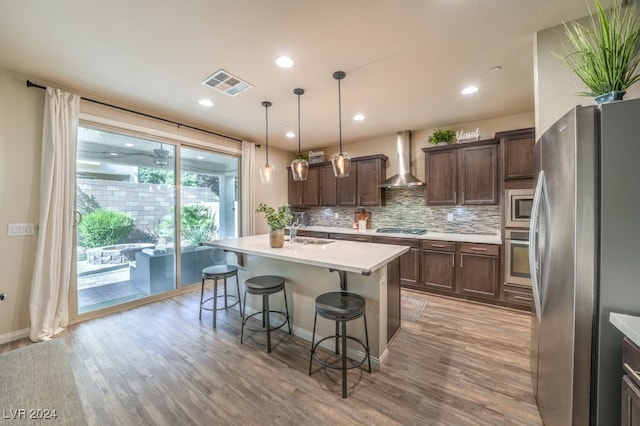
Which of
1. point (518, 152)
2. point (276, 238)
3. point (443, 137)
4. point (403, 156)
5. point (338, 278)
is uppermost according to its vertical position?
point (443, 137)

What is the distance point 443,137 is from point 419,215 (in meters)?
1.39

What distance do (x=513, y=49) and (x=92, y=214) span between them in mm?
4910

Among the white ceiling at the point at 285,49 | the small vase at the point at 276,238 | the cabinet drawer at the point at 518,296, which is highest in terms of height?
the white ceiling at the point at 285,49

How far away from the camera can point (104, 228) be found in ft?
10.6

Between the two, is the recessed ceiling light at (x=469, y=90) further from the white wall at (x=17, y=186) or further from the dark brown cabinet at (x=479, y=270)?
the white wall at (x=17, y=186)

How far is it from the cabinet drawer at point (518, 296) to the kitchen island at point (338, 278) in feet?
5.64

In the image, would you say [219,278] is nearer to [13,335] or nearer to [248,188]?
[13,335]

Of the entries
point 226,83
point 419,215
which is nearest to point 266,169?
point 226,83

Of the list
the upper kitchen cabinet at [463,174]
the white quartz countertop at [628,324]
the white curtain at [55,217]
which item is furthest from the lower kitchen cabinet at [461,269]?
the white curtain at [55,217]

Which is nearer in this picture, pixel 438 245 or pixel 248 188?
pixel 438 245

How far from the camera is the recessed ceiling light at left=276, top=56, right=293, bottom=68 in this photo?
2.28 meters

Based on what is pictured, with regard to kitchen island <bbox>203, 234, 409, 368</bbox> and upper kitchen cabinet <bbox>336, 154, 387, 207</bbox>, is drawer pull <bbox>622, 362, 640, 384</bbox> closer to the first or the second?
kitchen island <bbox>203, 234, 409, 368</bbox>

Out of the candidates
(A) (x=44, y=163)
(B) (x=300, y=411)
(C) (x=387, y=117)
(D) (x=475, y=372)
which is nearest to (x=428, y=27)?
(C) (x=387, y=117)

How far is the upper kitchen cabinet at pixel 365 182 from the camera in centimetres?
475
